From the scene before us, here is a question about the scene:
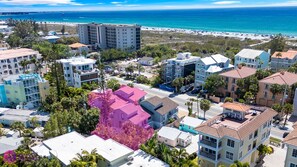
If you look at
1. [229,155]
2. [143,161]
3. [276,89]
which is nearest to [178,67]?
A: [276,89]

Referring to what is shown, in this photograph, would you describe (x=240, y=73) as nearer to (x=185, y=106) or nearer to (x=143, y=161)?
(x=185, y=106)

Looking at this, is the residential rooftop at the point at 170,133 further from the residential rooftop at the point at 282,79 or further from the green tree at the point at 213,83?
the residential rooftop at the point at 282,79

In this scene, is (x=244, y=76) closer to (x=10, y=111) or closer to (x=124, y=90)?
(x=124, y=90)

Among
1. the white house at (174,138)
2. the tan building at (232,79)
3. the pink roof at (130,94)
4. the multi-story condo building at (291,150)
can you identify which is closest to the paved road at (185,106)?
the tan building at (232,79)

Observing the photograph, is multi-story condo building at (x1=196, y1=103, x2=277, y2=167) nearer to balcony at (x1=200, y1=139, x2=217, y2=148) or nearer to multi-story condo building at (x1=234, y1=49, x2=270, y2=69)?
balcony at (x1=200, y1=139, x2=217, y2=148)

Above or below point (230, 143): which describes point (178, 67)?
above

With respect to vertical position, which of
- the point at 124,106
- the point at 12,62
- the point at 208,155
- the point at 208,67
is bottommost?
the point at 208,155
